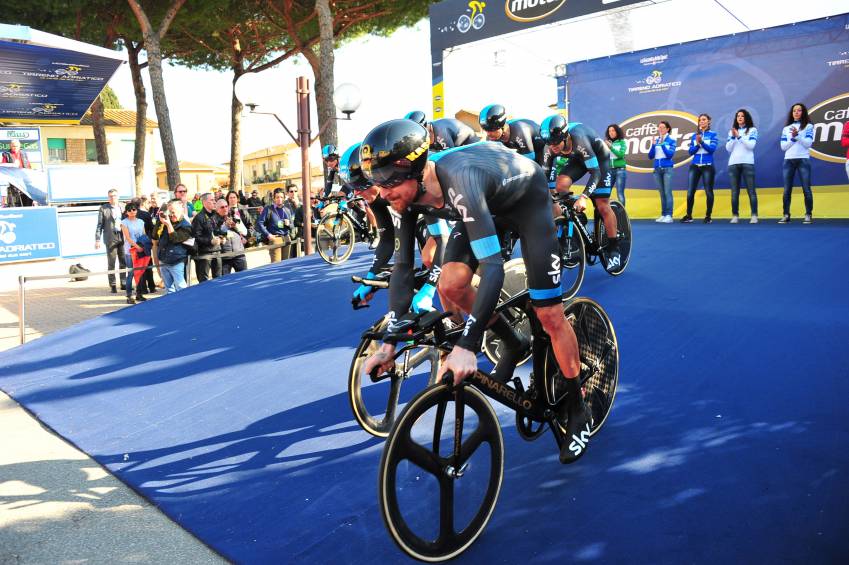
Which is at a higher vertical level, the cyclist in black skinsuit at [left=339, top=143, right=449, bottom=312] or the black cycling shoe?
the cyclist in black skinsuit at [left=339, top=143, right=449, bottom=312]

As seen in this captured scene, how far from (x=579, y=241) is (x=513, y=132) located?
1.48 metres

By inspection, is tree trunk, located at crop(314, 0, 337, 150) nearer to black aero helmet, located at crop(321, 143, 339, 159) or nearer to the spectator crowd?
the spectator crowd

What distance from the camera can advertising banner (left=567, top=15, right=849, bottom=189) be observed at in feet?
37.4

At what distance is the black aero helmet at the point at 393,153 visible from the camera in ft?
9.11

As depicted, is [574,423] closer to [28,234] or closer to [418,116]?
[418,116]

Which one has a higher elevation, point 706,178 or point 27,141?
point 27,141

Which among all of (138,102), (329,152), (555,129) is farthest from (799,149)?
(138,102)

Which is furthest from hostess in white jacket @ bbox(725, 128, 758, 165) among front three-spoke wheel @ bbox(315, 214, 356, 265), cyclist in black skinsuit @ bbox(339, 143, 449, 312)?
cyclist in black skinsuit @ bbox(339, 143, 449, 312)

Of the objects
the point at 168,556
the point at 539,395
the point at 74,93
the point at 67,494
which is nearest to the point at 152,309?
the point at 67,494

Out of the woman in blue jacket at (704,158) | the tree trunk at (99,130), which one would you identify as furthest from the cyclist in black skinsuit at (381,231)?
the tree trunk at (99,130)

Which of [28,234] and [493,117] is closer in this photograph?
[493,117]

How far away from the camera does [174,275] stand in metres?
10.2

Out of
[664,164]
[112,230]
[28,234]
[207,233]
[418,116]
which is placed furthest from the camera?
[28,234]

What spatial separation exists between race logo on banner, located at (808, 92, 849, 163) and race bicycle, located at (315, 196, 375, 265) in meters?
8.28
